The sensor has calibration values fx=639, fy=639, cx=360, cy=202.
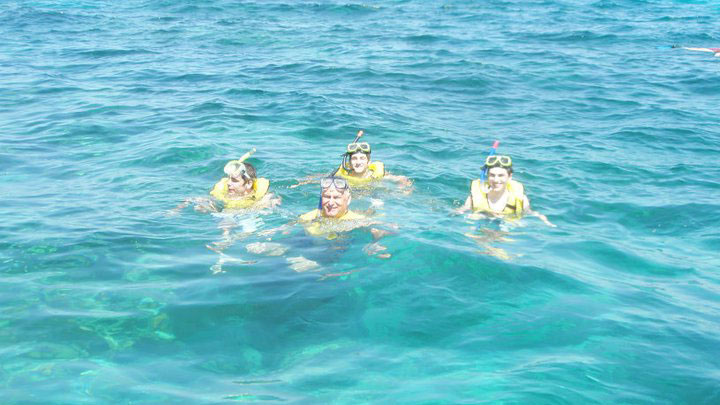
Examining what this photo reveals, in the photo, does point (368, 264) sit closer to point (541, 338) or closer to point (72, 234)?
point (541, 338)

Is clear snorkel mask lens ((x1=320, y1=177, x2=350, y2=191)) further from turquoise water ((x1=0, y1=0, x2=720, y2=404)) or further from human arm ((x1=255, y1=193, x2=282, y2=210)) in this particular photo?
human arm ((x1=255, y1=193, x2=282, y2=210))

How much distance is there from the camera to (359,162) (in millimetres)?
9578

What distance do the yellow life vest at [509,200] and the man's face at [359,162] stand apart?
5.89 feet

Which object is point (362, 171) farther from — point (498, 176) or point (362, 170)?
point (498, 176)

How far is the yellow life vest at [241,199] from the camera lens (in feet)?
27.6

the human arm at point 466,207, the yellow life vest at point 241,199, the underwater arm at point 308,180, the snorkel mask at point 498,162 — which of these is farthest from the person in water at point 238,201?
the snorkel mask at point 498,162

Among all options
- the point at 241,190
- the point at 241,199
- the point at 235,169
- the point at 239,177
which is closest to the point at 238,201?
the point at 241,199

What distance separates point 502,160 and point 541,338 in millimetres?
3341

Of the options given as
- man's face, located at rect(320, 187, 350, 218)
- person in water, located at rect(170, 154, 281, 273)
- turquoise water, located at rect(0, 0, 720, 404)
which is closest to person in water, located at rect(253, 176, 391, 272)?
man's face, located at rect(320, 187, 350, 218)

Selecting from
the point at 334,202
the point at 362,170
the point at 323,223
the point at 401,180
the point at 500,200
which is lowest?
the point at 323,223

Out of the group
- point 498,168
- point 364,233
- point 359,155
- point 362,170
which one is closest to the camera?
point 364,233

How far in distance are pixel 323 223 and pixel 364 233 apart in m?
0.50

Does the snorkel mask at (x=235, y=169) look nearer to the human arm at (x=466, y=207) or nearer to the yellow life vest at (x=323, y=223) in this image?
the yellow life vest at (x=323, y=223)

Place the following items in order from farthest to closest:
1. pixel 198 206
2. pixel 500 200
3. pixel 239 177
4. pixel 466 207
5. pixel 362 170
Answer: pixel 362 170 < pixel 466 207 < pixel 500 200 < pixel 198 206 < pixel 239 177
